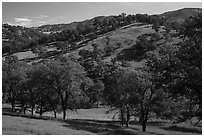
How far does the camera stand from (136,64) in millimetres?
168750

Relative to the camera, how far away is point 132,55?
18525 cm

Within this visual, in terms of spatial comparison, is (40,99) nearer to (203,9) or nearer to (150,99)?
(150,99)

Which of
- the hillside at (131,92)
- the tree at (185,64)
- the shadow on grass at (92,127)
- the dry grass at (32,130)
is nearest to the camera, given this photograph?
the tree at (185,64)

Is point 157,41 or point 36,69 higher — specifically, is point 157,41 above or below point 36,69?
above

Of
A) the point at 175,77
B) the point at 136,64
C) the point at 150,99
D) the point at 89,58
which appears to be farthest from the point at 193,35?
the point at 89,58

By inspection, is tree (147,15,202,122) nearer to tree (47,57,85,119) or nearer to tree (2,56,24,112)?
tree (47,57,85,119)

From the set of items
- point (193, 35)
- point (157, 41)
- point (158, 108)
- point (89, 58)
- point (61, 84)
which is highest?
point (157, 41)

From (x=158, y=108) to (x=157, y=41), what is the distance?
521 ft

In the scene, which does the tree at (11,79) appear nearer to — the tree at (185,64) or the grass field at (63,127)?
the grass field at (63,127)

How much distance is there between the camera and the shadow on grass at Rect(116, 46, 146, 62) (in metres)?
180

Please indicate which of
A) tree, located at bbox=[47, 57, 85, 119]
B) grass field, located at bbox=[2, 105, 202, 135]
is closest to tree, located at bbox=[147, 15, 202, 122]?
grass field, located at bbox=[2, 105, 202, 135]

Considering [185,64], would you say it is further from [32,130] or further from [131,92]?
[131,92]

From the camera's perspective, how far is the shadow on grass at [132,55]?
180 m

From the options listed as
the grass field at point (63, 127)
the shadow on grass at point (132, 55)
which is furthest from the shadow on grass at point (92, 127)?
the shadow on grass at point (132, 55)
